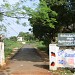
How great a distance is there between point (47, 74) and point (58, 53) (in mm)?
2425

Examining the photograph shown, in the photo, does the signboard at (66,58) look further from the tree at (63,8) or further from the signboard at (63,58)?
the tree at (63,8)

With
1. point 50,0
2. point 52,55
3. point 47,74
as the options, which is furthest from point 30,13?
point 50,0

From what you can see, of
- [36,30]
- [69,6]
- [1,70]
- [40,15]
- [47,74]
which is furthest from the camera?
[36,30]

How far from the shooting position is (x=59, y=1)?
24516 millimetres

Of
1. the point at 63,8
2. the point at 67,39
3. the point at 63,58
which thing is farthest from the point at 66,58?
the point at 63,8

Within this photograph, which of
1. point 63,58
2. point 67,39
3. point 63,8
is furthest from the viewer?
point 63,8

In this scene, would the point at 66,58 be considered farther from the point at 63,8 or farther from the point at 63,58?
the point at 63,8

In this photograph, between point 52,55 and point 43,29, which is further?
point 43,29

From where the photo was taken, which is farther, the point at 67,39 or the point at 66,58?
the point at 66,58

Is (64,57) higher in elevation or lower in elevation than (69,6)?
lower

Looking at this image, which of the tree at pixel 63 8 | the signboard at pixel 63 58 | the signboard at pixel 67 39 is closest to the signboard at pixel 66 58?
the signboard at pixel 63 58

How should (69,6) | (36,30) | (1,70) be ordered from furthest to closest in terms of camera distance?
(36,30), (69,6), (1,70)

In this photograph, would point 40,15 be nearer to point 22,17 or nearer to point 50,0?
point 22,17

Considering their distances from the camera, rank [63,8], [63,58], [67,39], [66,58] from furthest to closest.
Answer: [63,8]
[66,58]
[63,58]
[67,39]
